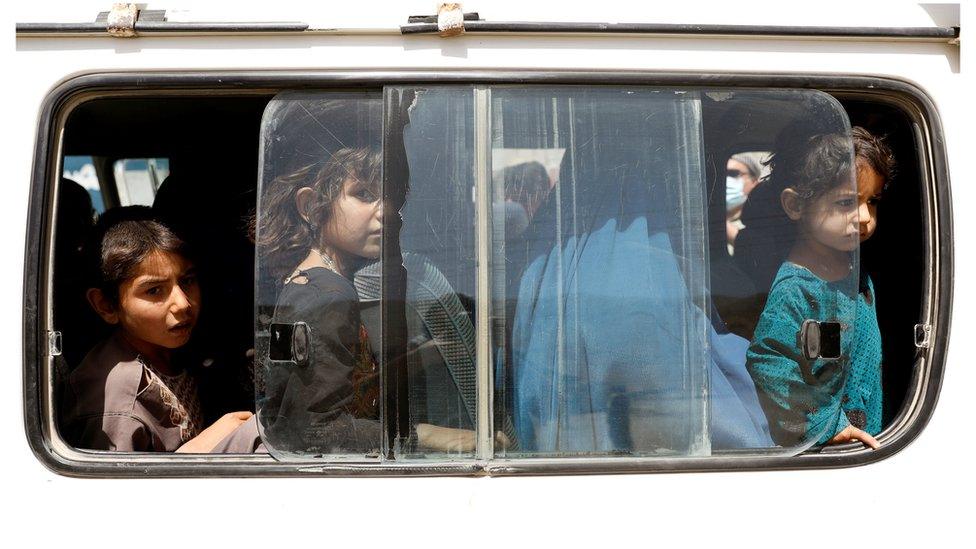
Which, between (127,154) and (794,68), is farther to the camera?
(127,154)

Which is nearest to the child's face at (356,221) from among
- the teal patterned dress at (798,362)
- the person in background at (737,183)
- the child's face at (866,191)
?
the teal patterned dress at (798,362)

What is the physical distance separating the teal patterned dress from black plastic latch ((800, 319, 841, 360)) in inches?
0.5

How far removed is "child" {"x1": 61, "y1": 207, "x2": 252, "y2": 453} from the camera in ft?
7.03

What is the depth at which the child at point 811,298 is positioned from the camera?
6.39 ft

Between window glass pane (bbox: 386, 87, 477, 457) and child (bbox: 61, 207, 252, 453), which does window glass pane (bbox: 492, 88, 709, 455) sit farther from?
child (bbox: 61, 207, 252, 453)

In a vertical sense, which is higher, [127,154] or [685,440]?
[127,154]

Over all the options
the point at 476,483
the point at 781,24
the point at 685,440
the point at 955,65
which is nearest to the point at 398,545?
the point at 476,483

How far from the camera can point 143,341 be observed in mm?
2350

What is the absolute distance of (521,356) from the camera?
1.89 meters

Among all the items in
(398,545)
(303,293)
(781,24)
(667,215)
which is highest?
(781,24)

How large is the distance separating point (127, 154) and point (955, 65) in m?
2.57

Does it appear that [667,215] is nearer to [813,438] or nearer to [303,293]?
[813,438]

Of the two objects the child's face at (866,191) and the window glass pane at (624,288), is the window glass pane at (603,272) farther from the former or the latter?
the child's face at (866,191)

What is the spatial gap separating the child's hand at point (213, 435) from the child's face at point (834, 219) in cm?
129
